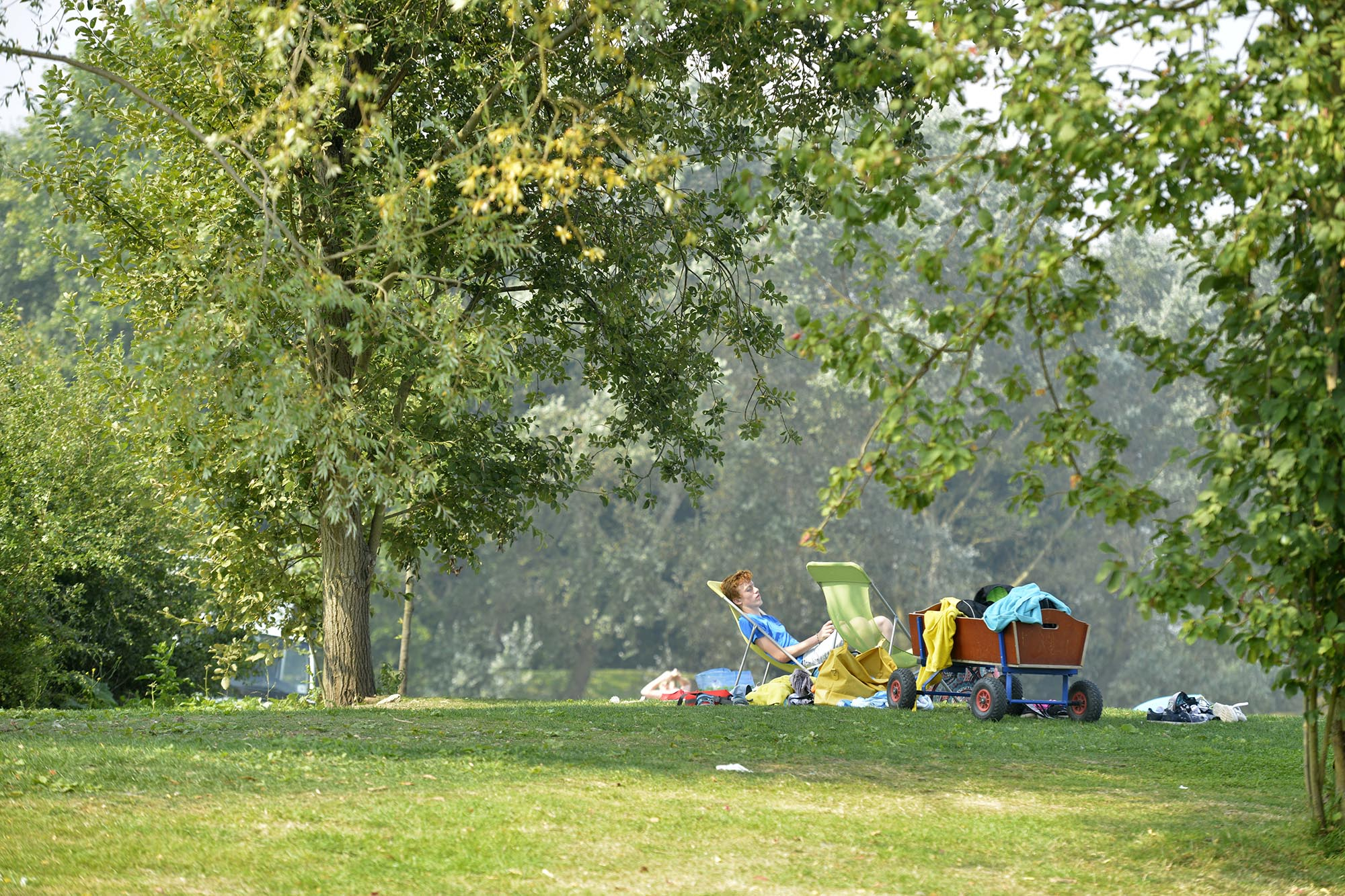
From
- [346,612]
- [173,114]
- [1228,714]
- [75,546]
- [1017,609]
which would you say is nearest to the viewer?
[173,114]

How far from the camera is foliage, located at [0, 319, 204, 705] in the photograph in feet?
41.8

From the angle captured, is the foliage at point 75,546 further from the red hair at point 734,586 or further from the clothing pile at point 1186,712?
the clothing pile at point 1186,712

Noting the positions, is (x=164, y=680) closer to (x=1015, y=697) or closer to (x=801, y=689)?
(x=801, y=689)

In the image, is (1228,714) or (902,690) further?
(1228,714)

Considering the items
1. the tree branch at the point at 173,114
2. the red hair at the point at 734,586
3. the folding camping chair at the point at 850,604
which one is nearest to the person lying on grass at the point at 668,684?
the red hair at the point at 734,586

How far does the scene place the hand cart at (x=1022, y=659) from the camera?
10.9m

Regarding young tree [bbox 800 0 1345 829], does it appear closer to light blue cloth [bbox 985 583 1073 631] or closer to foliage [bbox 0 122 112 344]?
light blue cloth [bbox 985 583 1073 631]

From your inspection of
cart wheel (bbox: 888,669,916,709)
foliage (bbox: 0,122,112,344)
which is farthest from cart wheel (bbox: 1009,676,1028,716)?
foliage (bbox: 0,122,112,344)

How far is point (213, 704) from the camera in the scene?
41.3 ft

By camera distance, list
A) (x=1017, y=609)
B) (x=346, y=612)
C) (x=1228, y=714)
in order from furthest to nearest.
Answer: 1. (x=1228, y=714)
2. (x=346, y=612)
3. (x=1017, y=609)

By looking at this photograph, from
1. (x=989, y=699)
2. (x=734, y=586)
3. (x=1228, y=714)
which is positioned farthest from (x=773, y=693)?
(x=1228, y=714)

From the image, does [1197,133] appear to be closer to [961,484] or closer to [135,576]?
[135,576]

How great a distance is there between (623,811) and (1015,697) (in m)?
6.18

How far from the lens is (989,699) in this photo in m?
10.9
